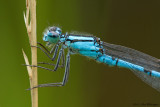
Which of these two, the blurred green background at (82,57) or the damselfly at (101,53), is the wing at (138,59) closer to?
the damselfly at (101,53)

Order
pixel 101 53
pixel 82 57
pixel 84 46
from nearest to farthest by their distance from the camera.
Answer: pixel 84 46 → pixel 101 53 → pixel 82 57

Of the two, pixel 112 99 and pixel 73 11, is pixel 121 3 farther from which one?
pixel 112 99

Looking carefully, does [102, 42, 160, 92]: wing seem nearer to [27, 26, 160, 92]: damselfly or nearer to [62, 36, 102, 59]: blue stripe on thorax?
[27, 26, 160, 92]: damselfly

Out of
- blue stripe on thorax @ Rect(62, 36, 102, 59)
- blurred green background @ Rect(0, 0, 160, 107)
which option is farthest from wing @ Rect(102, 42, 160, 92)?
blurred green background @ Rect(0, 0, 160, 107)

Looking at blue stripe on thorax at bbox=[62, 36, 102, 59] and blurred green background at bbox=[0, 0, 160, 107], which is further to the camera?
blue stripe on thorax at bbox=[62, 36, 102, 59]

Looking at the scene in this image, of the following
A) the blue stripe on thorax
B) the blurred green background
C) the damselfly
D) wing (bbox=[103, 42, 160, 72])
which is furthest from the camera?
wing (bbox=[103, 42, 160, 72])

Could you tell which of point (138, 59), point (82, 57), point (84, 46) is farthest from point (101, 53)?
point (138, 59)

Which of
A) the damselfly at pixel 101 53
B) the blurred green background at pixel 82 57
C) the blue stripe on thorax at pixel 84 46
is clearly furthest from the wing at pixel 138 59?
the blurred green background at pixel 82 57

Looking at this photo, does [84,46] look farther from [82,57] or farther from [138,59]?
[138,59]

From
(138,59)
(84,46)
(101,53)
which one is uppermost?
(84,46)
